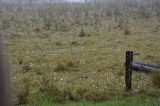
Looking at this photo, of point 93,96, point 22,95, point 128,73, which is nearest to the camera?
point 22,95

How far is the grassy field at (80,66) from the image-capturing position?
8.30m

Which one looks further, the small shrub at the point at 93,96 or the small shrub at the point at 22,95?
the small shrub at the point at 93,96

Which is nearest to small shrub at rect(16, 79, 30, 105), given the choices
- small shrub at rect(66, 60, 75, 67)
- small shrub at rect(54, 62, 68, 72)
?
small shrub at rect(54, 62, 68, 72)

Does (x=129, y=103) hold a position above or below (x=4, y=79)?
below

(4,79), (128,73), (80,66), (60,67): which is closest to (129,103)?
(128,73)

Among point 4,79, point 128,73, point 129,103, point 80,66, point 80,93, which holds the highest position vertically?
point 4,79

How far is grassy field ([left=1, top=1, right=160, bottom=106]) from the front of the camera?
8297 mm

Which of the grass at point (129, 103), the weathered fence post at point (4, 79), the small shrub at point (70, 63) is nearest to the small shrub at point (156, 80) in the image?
the grass at point (129, 103)

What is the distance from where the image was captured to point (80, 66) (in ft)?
43.3

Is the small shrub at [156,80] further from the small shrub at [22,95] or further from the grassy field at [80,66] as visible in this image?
the small shrub at [22,95]

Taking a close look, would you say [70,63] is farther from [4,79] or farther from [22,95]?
[4,79]

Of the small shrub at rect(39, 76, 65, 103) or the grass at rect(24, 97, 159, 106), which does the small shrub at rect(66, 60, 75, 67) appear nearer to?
the small shrub at rect(39, 76, 65, 103)

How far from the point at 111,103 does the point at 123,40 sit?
41.0ft

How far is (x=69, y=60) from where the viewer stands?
530 inches
